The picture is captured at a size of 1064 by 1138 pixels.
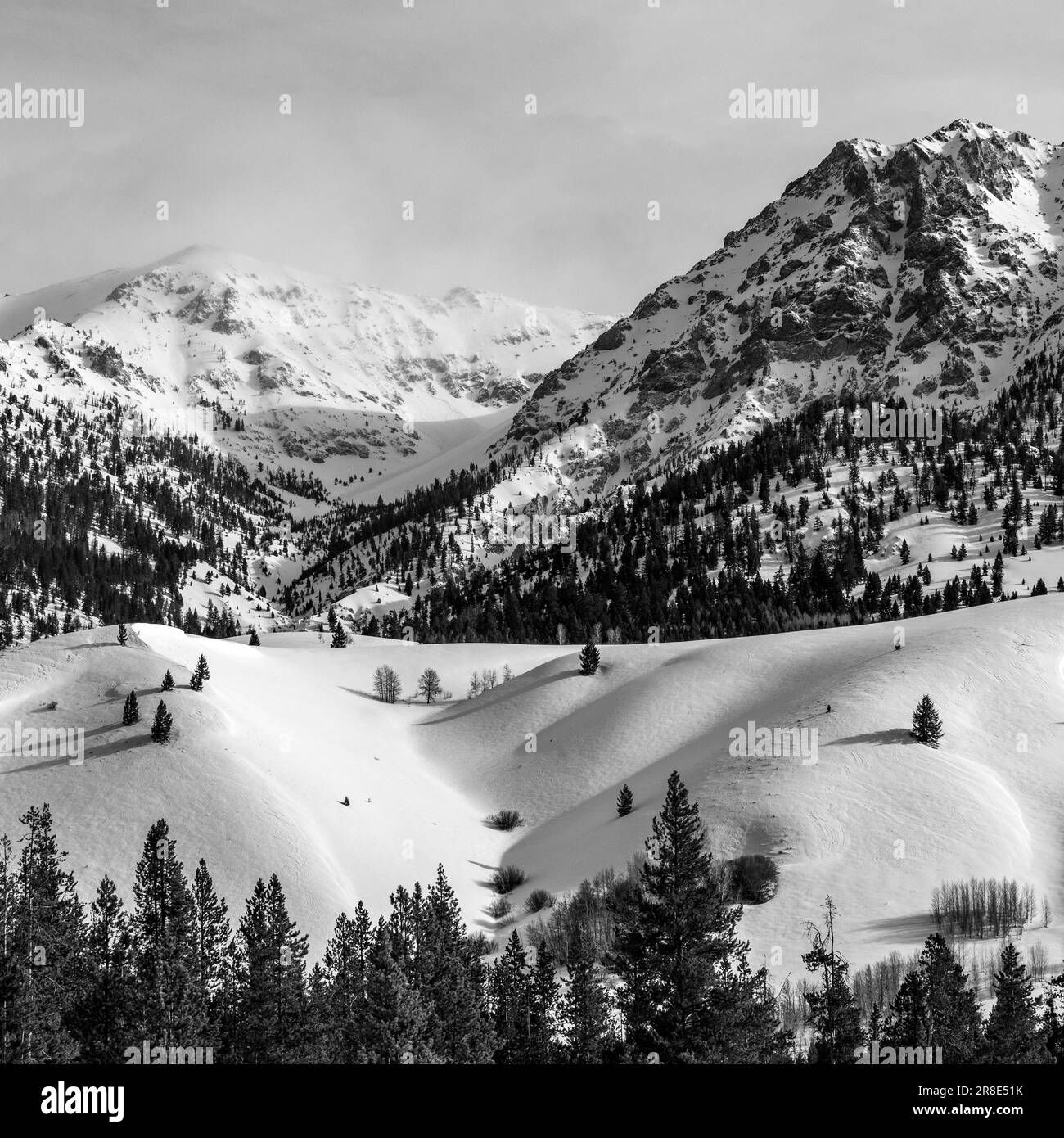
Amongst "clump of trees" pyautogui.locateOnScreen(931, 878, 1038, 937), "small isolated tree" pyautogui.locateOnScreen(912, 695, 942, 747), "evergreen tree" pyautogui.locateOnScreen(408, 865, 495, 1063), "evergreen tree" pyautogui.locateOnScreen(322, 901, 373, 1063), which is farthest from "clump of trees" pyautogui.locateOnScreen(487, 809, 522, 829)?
"evergreen tree" pyautogui.locateOnScreen(408, 865, 495, 1063)

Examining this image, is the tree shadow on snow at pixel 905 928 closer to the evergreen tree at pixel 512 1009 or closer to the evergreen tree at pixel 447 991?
the evergreen tree at pixel 512 1009

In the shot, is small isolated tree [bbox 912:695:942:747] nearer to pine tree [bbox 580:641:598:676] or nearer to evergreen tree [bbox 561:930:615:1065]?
pine tree [bbox 580:641:598:676]

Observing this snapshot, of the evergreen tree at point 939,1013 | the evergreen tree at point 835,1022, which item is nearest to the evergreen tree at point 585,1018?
the evergreen tree at point 835,1022

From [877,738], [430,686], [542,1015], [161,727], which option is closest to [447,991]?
[542,1015]

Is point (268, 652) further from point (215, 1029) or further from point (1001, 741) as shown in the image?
point (215, 1029)
